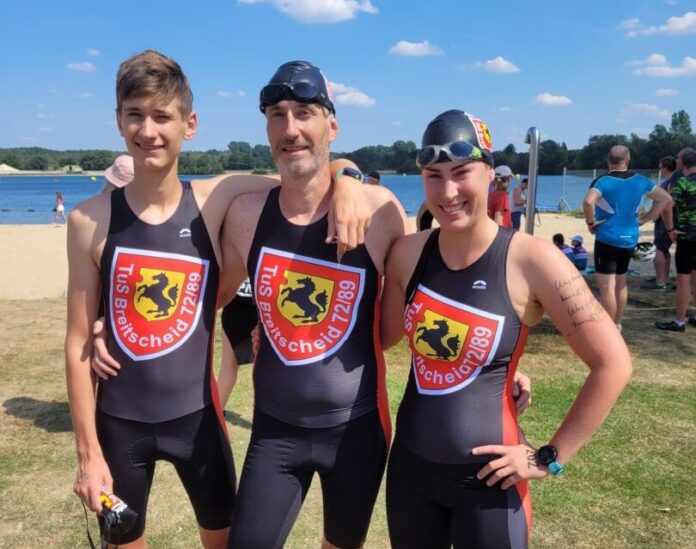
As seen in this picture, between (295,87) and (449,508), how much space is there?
1.75 meters

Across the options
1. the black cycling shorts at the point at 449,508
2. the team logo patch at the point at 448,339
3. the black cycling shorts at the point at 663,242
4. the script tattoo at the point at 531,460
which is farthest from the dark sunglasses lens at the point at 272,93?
the black cycling shorts at the point at 663,242

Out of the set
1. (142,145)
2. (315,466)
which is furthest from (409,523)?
(142,145)

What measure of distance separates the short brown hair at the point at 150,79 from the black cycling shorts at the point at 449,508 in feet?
5.64

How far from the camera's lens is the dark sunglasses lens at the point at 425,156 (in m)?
2.06

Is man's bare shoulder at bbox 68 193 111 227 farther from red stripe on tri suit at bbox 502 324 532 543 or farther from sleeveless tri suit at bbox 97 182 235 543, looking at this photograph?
red stripe on tri suit at bbox 502 324 532 543

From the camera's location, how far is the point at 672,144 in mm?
Answer: 53406

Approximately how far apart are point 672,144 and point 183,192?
61048mm

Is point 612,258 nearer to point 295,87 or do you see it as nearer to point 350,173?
point 350,173

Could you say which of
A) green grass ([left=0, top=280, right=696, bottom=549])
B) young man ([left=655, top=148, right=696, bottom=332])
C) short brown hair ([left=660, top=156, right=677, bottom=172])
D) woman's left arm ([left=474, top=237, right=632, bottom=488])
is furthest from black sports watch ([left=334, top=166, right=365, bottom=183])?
short brown hair ([left=660, top=156, right=677, bottom=172])

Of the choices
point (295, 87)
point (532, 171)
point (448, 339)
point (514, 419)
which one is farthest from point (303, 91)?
point (532, 171)

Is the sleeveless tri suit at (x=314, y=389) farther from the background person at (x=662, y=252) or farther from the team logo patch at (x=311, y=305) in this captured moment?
the background person at (x=662, y=252)

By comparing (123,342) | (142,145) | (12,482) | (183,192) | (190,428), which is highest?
(142,145)

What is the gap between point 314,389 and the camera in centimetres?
228

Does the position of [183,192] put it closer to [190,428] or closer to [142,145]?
[142,145]
